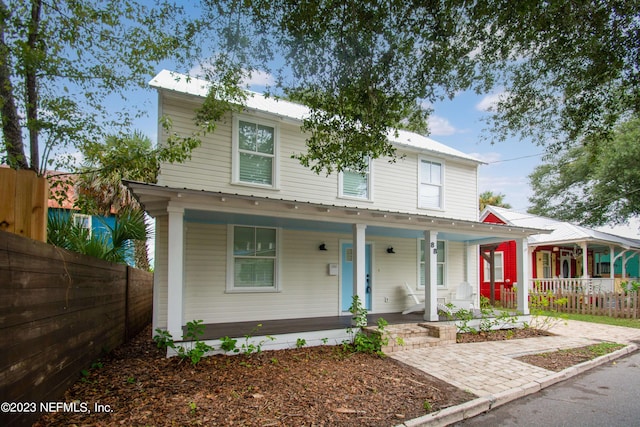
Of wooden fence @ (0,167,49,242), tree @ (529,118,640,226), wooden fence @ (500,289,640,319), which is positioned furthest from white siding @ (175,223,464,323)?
tree @ (529,118,640,226)

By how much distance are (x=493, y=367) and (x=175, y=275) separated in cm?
582

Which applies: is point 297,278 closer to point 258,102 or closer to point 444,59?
point 258,102

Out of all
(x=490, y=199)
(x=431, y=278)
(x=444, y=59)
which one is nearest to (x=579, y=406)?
(x=431, y=278)

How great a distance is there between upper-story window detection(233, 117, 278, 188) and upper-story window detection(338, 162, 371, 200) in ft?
6.65

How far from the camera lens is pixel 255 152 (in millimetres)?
8984

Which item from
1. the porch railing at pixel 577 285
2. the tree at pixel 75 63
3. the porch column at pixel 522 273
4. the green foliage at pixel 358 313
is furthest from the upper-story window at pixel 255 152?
the porch railing at pixel 577 285

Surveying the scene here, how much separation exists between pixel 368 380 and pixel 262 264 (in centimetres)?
436

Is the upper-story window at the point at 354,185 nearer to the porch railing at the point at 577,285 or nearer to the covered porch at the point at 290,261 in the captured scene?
the covered porch at the point at 290,261

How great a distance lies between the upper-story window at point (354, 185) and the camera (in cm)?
1014

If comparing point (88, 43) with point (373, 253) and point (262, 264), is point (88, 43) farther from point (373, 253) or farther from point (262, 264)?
point (373, 253)

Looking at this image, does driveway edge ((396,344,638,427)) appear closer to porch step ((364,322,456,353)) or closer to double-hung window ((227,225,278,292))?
porch step ((364,322,456,353))

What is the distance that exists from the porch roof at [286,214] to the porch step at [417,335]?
7.72ft

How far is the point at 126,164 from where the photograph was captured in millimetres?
6961

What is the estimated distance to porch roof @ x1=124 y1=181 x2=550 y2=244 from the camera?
6410mm
